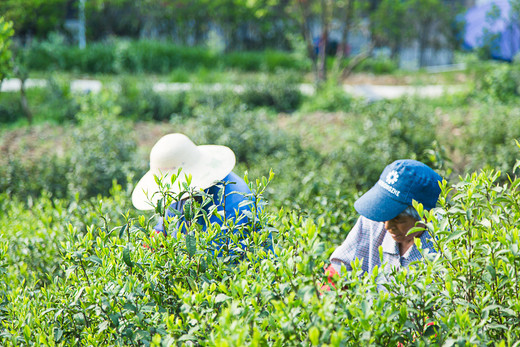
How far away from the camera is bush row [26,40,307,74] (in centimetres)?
1445

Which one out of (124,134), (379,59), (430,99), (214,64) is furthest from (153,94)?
(379,59)

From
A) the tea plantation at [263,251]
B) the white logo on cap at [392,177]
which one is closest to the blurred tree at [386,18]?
the tea plantation at [263,251]

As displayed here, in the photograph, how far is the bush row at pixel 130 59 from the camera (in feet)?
47.4

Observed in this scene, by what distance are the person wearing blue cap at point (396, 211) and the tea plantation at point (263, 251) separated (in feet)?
0.35

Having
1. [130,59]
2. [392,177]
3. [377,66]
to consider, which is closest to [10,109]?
[130,59]

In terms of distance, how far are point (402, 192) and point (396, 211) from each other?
92 mm

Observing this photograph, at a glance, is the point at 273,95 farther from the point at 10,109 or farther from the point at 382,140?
the point at 382,140

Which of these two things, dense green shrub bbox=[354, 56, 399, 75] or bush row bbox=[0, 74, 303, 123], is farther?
dense green shrub bbox=[354, 56, 399, 75]

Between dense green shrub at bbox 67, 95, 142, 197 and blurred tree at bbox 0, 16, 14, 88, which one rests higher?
blurred tree at bbox 0, 16, 14, 88

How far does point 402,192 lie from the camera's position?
2.31 m

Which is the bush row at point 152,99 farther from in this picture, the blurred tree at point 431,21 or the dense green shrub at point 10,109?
the blurred tree at point 431,21

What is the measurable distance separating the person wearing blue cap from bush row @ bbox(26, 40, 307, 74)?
11.7 m

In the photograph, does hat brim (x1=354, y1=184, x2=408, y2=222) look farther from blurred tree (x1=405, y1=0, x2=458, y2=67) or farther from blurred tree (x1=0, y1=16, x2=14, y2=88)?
blurred tree (x1=405, y1=0, x2=458, y2=67)

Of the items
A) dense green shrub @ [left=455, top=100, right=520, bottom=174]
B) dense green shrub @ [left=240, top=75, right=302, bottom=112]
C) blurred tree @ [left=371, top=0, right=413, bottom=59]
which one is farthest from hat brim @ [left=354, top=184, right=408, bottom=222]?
blurred tree @ [left=371, top=0, right=413, bottom=59]
